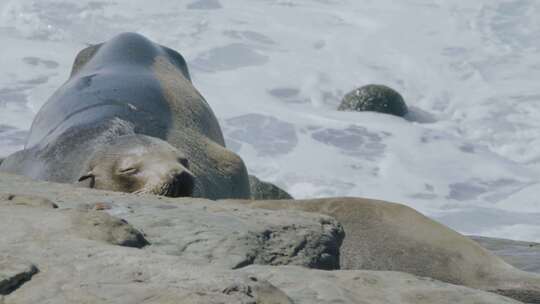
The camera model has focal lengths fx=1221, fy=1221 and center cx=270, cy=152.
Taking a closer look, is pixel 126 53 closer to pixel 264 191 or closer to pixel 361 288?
pixel 264 191

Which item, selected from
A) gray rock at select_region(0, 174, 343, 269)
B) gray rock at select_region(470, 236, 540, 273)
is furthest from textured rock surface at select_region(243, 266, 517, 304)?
gray rock at select_region(470, 236, 540, 273)

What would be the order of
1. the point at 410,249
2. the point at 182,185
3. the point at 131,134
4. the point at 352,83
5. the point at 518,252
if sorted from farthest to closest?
1. the point at 352,83
2. the point at 518,252
3. the point at 131,134
4. the point at 182,185
5. the point at 410,249

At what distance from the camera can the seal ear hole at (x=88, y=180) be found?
256 inches

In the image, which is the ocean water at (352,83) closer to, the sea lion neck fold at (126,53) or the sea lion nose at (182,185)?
the sea lion neck fold at (126,53)

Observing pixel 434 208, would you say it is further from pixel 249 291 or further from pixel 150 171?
pixel 249 291

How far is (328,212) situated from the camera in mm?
5500

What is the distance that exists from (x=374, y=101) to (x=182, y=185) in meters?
10.3

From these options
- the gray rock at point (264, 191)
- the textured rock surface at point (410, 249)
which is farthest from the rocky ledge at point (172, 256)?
the gray rock at point (264, 191)

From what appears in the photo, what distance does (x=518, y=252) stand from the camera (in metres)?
7.51

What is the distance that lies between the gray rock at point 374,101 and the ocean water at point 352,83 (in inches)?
7.7

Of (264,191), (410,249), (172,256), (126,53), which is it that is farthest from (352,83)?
(172,256)

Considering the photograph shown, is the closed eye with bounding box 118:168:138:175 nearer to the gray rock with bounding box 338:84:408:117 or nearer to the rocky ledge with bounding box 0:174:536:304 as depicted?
the rocky ledge with bounding box 0:174:536:304

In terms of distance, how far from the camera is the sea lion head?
618 cm

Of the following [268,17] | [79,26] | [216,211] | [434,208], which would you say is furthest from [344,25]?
[216,211]
